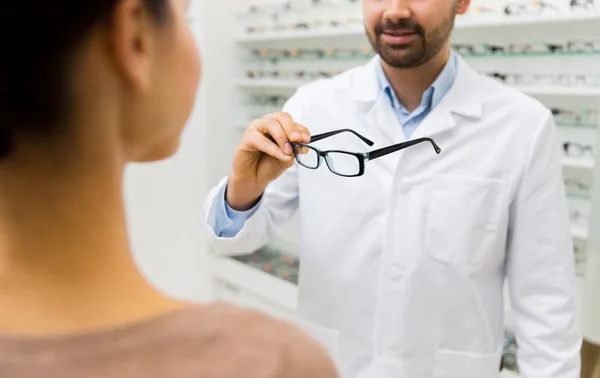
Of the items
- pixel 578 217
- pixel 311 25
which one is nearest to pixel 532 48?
pixel 578 217

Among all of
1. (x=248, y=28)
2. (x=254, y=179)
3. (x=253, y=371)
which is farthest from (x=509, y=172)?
(x=248, y=28)

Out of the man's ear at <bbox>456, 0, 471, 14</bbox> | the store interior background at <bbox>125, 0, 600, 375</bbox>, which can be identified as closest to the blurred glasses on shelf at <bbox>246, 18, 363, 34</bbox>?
the store interior background at <bbox>125, 0, 600, 375</bbox>

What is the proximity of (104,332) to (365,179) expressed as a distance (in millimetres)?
667

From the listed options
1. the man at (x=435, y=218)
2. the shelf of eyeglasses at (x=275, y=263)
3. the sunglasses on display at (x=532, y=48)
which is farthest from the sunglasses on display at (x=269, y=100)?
the man at (x=435, y=218)

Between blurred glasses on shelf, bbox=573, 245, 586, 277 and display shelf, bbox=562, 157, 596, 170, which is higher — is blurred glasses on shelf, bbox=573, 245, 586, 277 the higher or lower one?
the lower one

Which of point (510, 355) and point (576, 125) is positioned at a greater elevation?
point (576, 125)

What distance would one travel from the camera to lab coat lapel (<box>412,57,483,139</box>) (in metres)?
0.88

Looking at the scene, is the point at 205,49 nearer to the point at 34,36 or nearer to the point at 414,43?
the point at 414,43

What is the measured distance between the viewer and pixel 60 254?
0.31 m

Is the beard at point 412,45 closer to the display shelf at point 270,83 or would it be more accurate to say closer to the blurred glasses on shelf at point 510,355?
the blurred glasses on shelf at point 510,355

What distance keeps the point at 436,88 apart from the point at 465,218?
233mm

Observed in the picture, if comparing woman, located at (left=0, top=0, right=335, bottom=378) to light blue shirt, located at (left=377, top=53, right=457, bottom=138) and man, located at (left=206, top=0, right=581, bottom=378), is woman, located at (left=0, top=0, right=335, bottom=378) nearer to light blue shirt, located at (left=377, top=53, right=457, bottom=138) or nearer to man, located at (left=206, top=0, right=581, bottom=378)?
man, located at (left=206, top=0, right=581, bottom=378)

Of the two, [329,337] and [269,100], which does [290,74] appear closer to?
[269,100]

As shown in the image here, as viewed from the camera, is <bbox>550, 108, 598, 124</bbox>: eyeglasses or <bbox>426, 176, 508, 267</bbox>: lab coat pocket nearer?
<bbox>426, 176, 508, 267</bbox>: lab coat pocket
